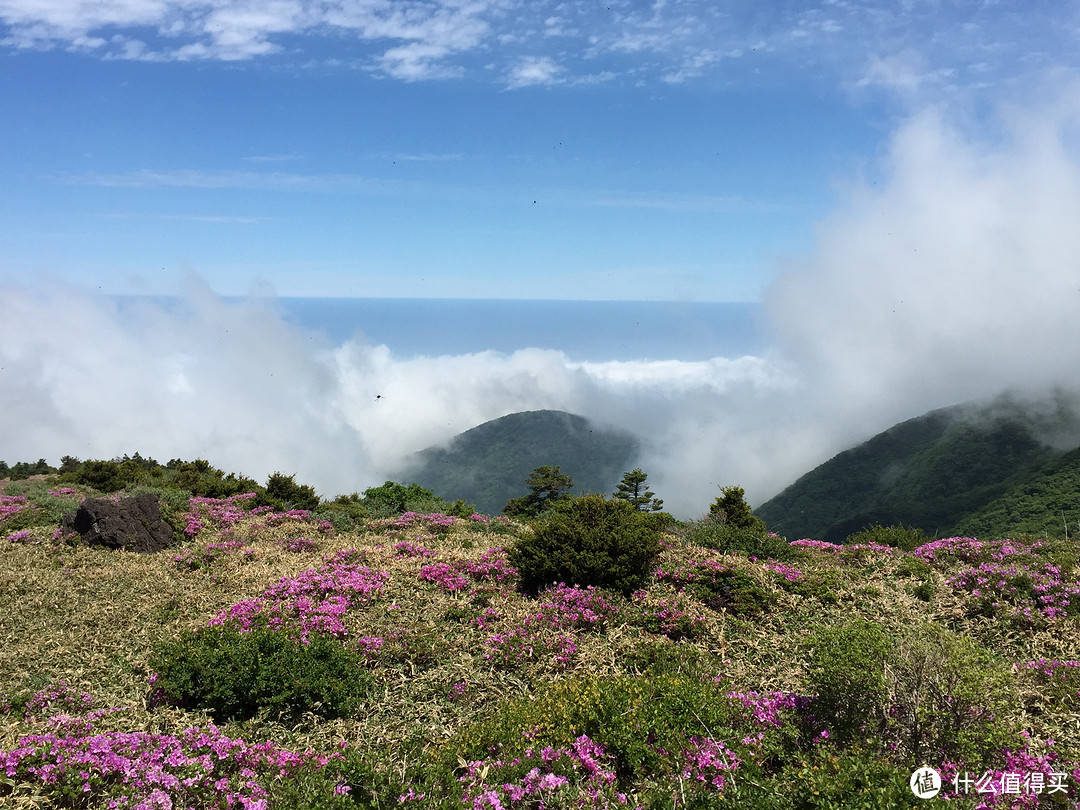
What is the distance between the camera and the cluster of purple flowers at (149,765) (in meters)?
5.09

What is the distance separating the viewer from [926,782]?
502cm

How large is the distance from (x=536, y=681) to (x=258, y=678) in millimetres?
3306

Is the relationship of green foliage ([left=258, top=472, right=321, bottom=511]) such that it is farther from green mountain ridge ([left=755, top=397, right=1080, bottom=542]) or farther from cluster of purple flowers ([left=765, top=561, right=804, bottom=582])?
green mountain ridge ([left=755, top=397, right=1080, bottom=542])

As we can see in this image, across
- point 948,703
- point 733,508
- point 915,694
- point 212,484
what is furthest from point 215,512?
point 948,703

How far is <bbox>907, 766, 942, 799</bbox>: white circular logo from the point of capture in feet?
15.8

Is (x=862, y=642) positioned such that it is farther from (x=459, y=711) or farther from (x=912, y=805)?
(x=459, y=711)

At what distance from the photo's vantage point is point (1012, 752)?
18.1 feet

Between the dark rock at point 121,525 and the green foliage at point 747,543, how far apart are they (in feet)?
41.8

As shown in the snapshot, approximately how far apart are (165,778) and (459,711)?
301 centimetres

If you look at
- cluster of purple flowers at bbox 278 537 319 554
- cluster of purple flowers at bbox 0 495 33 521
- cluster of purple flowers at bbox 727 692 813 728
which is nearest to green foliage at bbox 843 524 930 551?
cluster of purple flowers at bbox 727 692 813 728

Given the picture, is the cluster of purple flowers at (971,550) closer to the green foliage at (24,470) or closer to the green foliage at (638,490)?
the green foliage at (638,490)

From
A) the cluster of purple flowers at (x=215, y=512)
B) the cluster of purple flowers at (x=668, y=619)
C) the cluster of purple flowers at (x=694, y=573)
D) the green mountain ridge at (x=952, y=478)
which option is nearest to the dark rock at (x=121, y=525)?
the cluster of purple flowers at (x=215, y=512)

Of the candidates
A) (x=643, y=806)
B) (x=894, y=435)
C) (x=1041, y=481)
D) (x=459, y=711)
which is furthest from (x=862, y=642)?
(x=894, y=435)

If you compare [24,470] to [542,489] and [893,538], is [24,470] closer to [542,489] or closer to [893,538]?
[542,489]
